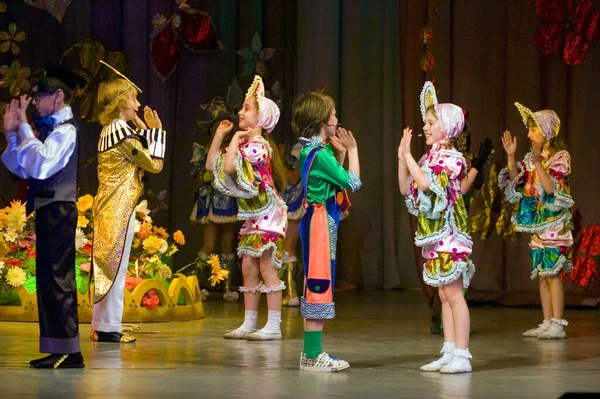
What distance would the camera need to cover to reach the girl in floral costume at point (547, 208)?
270 inches

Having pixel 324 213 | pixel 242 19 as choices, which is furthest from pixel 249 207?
pixel 242 19

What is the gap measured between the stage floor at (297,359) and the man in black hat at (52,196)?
0.18 meters

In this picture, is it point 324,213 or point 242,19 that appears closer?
point 324,213

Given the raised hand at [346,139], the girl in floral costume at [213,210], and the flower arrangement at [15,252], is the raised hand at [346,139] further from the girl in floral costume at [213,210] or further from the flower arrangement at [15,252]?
the girl in floral costume at [213,210]

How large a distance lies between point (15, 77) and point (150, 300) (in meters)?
3.37

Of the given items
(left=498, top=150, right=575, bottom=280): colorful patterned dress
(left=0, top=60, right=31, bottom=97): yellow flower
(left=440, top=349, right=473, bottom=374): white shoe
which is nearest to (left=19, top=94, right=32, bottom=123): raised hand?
(left=440, top=349, right=473, bottom=374): white shoe

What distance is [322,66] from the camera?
10.0 metres

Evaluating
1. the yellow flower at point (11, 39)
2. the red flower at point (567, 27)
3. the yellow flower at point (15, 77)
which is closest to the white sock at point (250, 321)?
the red flower at point (567, 27)

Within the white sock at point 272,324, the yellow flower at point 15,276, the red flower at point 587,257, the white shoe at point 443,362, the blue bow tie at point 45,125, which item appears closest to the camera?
the blue bow tie at point 45,125

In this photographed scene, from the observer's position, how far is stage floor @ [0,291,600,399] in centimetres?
466

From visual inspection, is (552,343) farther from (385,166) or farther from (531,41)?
(385,166)

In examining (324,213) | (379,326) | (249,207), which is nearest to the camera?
(324,213)

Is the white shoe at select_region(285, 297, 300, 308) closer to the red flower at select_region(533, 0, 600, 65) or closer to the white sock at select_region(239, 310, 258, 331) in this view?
the white sock at select_region(239, 310, 258, 331)

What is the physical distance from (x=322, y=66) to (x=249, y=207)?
379 cm
